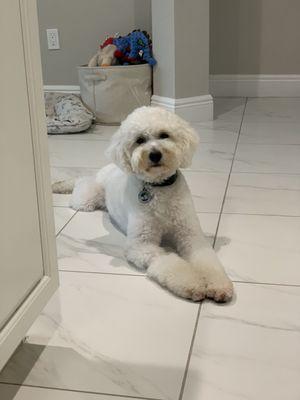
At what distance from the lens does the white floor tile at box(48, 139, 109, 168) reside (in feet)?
8.88

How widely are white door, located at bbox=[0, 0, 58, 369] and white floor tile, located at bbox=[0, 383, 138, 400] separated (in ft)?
0.42

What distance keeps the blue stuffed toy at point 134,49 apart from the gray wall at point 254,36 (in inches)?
31.9

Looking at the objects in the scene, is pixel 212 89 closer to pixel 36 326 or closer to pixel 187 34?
pixel 187 34

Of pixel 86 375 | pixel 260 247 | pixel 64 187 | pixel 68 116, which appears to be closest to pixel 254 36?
pixel 68 116

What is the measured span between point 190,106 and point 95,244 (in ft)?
5.72

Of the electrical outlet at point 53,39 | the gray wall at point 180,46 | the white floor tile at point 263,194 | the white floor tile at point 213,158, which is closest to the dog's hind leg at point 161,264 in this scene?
the white floor tile at point 263,194

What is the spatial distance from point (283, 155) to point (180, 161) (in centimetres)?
124

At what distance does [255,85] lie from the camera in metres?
4.09

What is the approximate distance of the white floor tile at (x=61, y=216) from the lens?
78.4 inches

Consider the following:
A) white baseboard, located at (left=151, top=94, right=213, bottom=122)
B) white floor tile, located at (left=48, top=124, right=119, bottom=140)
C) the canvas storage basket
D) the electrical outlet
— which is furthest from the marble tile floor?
the electrical outlet

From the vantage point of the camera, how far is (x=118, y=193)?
6.05ft

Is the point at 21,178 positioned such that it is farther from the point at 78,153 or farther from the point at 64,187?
the point at 78,153

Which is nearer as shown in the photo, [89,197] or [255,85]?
[89,197]

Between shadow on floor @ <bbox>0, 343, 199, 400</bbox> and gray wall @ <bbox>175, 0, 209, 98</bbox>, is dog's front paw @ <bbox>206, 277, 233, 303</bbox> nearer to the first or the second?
shadow on floor @ <bbox>0, 343, 199, 400</bbox>
